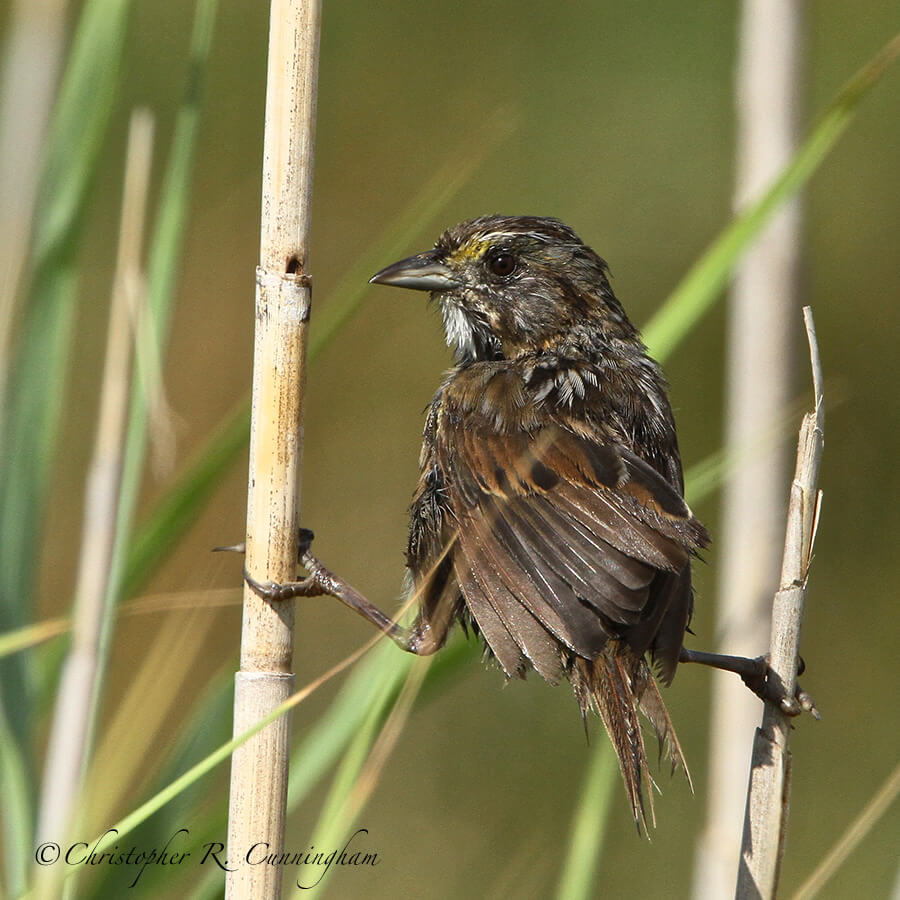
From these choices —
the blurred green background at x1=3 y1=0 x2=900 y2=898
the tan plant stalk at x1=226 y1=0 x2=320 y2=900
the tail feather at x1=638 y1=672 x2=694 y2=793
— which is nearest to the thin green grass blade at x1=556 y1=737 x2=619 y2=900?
the tail feather at x1=638 y1=672 x2=694 y2=793

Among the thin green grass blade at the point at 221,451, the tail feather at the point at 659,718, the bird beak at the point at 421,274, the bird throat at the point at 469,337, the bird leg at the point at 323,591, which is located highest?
the bird beak at the point at 421,274

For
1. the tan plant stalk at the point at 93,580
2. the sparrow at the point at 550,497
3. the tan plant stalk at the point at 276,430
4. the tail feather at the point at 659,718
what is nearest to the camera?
the tan plant stalk at the point at 93,580

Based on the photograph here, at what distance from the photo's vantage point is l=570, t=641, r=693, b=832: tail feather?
2.30 metres

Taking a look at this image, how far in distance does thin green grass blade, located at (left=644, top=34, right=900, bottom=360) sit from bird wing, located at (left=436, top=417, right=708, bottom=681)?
41 cm

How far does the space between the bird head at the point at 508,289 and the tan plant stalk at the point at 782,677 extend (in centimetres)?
139

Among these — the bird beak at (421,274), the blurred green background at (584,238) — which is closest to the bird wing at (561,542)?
the bird beak at (421,274)

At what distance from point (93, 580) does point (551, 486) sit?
1.16m

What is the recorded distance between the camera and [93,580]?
1.91 meters

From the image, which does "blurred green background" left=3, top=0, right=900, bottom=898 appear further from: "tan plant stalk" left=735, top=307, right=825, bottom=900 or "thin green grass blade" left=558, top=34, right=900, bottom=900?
"tan plant stalk" left=735, top=307, right=825, bottom=900

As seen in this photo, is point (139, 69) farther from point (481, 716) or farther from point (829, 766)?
point (829, 766)

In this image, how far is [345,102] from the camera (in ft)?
20.5

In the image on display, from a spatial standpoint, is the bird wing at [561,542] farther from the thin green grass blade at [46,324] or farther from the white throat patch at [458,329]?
the thin green grass blade at [46,324]

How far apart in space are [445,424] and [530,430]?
251mm

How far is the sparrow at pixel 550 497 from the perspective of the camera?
252 centimetres
